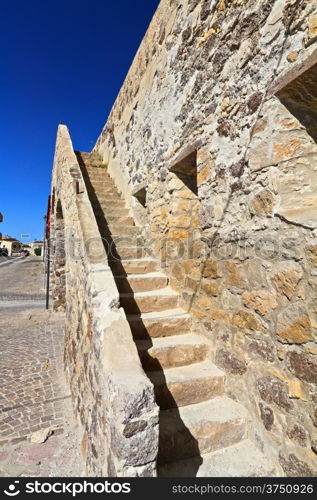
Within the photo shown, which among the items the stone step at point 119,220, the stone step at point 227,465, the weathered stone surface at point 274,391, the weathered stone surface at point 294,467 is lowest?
the stone step at point 227,465

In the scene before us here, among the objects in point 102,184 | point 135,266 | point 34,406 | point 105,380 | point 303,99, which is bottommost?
point 34,406

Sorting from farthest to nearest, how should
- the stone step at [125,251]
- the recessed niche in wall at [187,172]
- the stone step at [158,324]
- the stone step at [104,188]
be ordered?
the stone step at [104,188] → the stone step at [125,251] → the recessed niche in wall at [187,172] → the stone step at [158,324]

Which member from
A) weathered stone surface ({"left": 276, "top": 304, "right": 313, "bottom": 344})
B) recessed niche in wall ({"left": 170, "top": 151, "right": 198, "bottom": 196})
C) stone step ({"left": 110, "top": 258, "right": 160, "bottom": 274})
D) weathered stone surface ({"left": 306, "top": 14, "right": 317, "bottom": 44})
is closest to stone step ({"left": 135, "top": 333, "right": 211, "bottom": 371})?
weathered stone surface ({"left": 276, "top": 304, "right": 313, "bottom": 344})

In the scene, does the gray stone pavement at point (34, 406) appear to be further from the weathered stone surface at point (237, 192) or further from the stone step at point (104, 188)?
the stone step at point (104, 188)

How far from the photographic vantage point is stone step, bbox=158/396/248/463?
191 centimetres

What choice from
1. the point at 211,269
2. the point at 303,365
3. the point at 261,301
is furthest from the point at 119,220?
the point at 303,365

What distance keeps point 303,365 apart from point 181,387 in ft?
3.16

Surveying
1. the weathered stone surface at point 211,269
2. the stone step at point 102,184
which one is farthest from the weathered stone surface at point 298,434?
the stone step at point 102,184

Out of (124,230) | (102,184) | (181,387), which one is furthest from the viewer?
(102,184)

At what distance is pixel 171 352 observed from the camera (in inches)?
100

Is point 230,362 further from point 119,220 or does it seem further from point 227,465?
point 119,220

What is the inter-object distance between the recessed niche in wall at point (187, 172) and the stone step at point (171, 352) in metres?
1.69

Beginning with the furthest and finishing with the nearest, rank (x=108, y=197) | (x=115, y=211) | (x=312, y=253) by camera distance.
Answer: (x=108, y=197), (x=115, y=211), (x=312, y=253)

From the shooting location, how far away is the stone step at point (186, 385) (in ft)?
7.23
